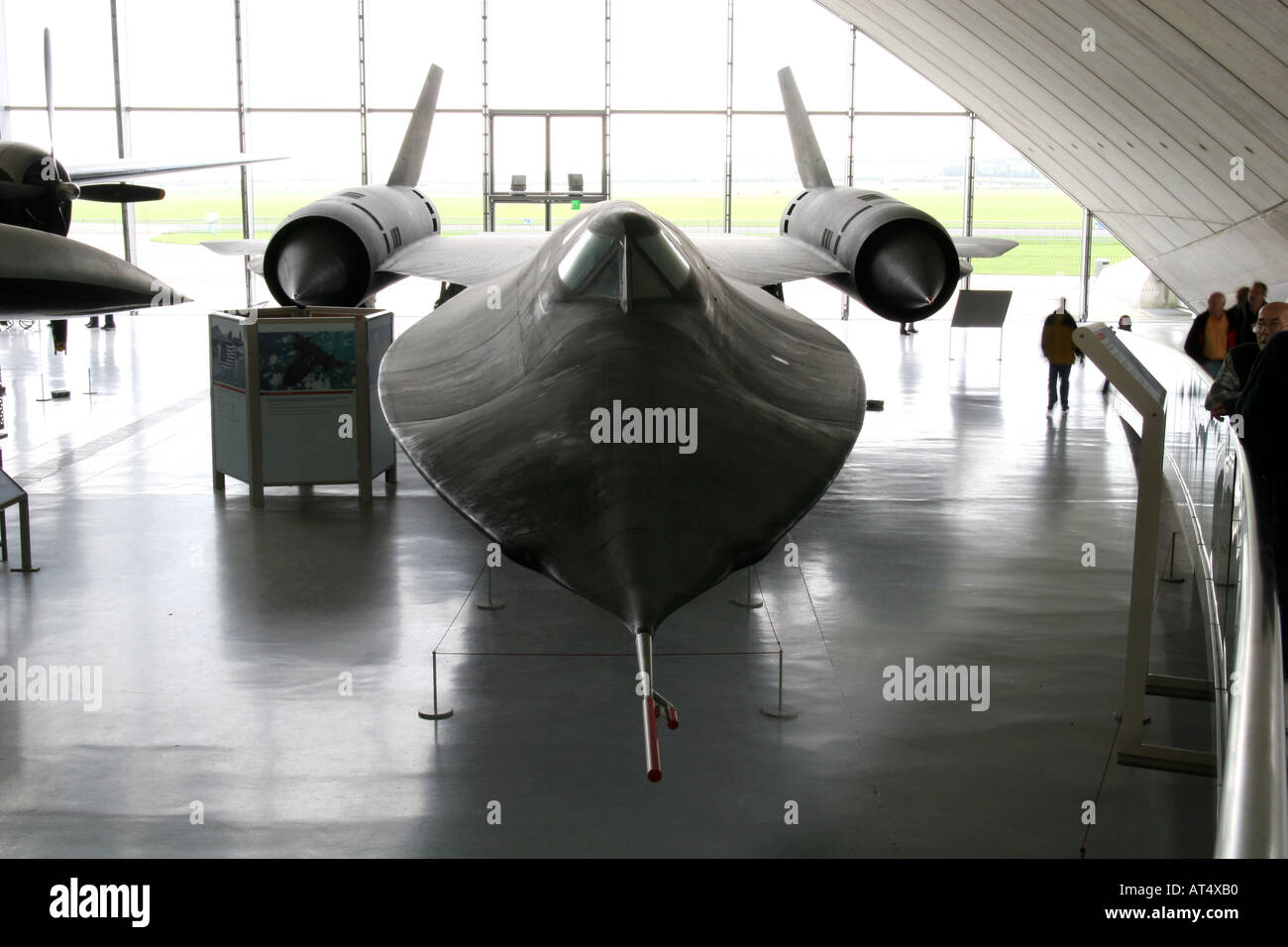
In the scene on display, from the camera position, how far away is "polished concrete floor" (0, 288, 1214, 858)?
14.4 feet

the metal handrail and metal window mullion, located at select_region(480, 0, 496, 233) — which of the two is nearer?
the metal handrail

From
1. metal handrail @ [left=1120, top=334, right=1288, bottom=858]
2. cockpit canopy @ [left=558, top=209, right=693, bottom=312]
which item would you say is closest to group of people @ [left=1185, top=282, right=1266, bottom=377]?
cockpit canopy @ [left=558, top=209, right=693, bottom=312]

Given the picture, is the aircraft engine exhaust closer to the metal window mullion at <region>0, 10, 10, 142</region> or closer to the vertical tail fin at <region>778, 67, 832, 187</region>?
the vertical tail fin at <region>778, 67, 832, 187</region>

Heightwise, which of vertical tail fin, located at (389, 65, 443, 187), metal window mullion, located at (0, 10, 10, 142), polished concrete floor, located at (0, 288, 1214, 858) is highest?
metal window mullion, located at (0, 10, 10, 142)

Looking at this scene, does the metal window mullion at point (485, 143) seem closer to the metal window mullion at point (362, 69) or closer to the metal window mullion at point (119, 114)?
the metal window mullion at point (362, 69)

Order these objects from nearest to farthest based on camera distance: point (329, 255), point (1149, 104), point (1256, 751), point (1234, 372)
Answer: point (1256, 751) < point (1234, 372) < point (329, 255) < point (1149, 104)

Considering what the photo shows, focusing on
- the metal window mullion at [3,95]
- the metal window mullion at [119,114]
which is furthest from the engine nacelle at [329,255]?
the metal window mullion at [3,95]

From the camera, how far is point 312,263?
9.67m

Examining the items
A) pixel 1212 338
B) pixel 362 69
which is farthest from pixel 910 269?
pixel 362 69

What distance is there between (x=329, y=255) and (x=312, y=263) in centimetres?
16

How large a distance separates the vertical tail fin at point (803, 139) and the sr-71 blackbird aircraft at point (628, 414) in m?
5.25

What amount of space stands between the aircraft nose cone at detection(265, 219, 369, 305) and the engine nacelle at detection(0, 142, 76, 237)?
171 cm

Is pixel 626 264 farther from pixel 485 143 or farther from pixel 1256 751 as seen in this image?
pixel 485 143

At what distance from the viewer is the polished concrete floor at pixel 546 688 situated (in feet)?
14.4
